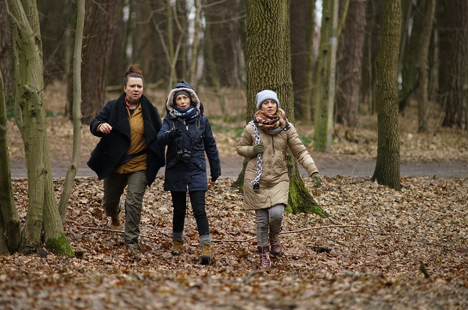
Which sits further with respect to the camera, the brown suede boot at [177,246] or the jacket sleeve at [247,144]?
the brown suede boot at [177,246]

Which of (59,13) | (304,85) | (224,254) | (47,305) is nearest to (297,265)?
(224,254)

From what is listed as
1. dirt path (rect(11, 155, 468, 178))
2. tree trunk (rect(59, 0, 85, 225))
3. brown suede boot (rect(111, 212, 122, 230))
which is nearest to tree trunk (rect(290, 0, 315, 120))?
dirt path (rect(11, 155, 468, 178))

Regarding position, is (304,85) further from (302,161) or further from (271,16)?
(302,161)

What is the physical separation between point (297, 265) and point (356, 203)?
3.90 meters

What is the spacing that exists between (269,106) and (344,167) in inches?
319

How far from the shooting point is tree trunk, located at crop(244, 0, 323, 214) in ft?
27.5

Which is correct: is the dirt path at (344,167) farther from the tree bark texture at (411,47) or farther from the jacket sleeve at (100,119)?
the tree bark texture at (411,47)

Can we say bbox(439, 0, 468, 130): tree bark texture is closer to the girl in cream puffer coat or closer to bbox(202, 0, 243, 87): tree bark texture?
bbox(202, 0, 243, 87): tree bark texture

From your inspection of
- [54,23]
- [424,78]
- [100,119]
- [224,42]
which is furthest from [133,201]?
[224,42]

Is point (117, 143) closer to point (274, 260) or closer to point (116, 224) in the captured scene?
point (116, 224)

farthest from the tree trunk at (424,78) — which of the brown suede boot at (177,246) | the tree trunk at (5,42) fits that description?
the brown suede boot at (177,246)

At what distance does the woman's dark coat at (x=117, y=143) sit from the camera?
630cm

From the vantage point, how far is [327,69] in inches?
594

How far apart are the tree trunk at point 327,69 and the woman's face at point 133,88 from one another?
9.35 m
